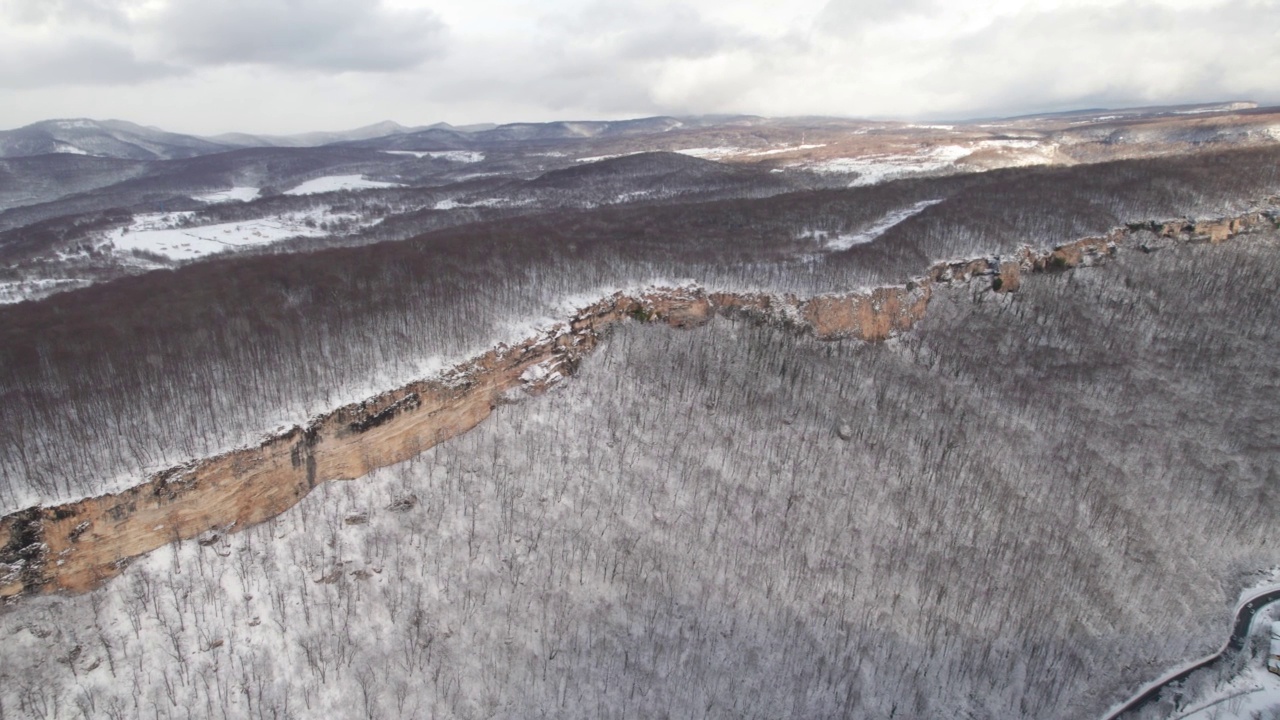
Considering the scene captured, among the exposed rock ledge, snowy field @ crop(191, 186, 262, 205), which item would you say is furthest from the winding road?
snowy field @ crop(191, 186, 262, 205)

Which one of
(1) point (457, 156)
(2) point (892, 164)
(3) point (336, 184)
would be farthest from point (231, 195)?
(2) point (892, 164)

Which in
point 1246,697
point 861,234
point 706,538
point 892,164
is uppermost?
point 892,164

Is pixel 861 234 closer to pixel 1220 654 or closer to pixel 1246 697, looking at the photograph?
pixel 1220 654

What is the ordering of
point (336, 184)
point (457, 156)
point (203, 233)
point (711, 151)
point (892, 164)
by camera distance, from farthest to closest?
point (457, 156), point (711, 151), point (336, 184), point (892, 164), point (203, 233)

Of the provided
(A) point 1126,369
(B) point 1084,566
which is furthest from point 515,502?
(A) point 1126,369

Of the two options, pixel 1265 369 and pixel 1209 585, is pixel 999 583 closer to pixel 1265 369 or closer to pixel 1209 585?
pixel 1209 585

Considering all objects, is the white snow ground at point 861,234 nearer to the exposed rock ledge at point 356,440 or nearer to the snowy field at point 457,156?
the exposed rock ledge at point 356,440
